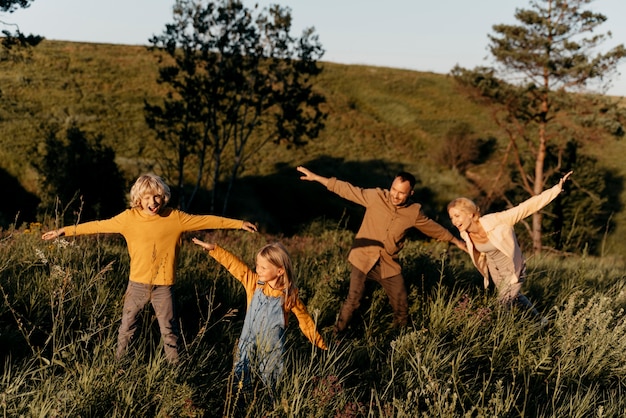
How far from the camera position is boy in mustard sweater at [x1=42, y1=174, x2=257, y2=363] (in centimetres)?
391

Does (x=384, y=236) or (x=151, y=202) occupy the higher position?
(x=151, y=202)

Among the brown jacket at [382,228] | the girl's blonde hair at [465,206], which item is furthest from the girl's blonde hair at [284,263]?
the girl's blonde hair at [465,206]

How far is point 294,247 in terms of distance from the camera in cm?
846

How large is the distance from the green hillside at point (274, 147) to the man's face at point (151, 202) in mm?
16476

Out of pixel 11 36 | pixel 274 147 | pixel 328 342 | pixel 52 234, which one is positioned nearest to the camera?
pixel 52 234

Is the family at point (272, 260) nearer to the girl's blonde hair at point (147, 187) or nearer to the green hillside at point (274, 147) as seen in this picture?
the girl's blonde hair at point (147, 187)

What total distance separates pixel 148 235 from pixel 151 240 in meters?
0.04

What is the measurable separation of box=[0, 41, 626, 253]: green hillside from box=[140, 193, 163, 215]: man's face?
16.5 m

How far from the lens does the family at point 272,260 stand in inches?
141

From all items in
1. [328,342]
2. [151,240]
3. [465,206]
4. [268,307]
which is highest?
[465,206]

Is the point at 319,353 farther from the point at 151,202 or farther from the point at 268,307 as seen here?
the point at 151,202

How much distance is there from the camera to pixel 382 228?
16.7 ft

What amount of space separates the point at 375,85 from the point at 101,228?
4765 centimetres

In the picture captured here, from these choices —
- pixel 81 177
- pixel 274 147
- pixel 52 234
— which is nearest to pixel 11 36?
pixel 81 177
